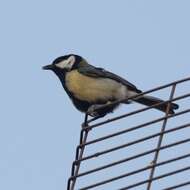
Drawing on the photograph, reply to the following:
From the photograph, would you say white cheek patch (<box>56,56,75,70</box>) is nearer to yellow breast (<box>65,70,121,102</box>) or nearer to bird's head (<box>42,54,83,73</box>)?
bird's head (<box>42,54,83,73</box>)

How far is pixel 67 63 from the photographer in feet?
20.9

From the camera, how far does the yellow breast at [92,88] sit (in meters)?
5.75

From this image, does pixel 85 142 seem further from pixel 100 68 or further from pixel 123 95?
pixel 100 68

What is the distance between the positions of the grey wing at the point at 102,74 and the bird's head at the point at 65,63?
5.5 inches

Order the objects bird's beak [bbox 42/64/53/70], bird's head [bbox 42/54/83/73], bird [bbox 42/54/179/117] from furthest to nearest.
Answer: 1. bird's beak [bbox 42/64/53/70]
2. bird's head [bbox 42/54/83/73]
3. bird [bbox 42/54/179/117]

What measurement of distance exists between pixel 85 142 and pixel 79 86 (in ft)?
9.16

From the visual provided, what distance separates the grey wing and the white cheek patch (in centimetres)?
16

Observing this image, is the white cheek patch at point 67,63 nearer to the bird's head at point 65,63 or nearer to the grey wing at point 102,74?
the bird's head at point 65,63

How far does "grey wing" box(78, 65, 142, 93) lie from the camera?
19.1 feet

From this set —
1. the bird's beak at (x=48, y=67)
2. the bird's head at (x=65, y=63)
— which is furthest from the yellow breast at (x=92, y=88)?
the bird's beak at (x=48, y=67)

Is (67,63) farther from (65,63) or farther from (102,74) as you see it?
(102,74)

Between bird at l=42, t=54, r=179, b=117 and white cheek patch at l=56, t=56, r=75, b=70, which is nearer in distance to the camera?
bird at l=42, t=54, r=179, b=117

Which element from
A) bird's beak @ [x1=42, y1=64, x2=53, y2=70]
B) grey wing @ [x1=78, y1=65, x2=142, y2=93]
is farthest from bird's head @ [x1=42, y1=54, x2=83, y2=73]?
grey wing @ [x1=78, y1=65, x2=142, y2=93]

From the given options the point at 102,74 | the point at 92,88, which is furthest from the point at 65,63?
the point at 92,88
